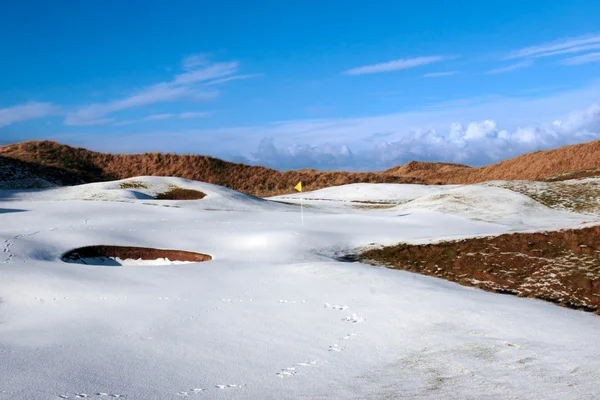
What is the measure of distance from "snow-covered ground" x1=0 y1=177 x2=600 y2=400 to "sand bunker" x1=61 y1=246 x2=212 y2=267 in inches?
18.9

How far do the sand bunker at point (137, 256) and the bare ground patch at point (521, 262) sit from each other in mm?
7867

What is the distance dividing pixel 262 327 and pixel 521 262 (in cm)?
1271

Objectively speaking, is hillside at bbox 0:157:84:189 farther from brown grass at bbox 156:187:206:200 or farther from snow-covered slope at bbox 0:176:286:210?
brown grass at bbox 156:187:206:200

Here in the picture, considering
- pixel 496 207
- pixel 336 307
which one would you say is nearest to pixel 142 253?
pixel 336 307

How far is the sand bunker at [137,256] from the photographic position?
75.7 feet

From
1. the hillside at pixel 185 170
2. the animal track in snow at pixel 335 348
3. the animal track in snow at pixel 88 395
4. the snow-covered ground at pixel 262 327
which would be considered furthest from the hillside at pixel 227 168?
the animal track in snow at pixel 88 395

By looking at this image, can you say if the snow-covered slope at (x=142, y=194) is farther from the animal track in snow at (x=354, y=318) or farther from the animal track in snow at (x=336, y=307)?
the animal track in snow at (x=354, y=318)

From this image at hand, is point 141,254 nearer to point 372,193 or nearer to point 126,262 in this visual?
point 126,262

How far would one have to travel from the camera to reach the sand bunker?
75.7 feet

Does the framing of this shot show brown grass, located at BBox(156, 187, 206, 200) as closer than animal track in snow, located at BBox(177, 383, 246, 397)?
No

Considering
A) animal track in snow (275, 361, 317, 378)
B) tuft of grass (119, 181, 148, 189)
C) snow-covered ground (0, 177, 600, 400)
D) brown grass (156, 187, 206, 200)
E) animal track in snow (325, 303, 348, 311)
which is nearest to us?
snow-covered ground (0, 177, 600, 400)

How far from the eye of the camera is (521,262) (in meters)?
21.1

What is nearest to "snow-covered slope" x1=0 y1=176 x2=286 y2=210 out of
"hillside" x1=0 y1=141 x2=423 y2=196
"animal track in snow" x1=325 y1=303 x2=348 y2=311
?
"animal track in snow" x1=325 y1=303 x2=348 y2=311

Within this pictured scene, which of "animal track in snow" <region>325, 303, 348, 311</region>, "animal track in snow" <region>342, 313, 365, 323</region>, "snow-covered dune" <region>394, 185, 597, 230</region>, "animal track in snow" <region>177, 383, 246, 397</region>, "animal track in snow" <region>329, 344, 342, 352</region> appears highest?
"snow-covered dune" <region>394, 185, 597, 230</region>
